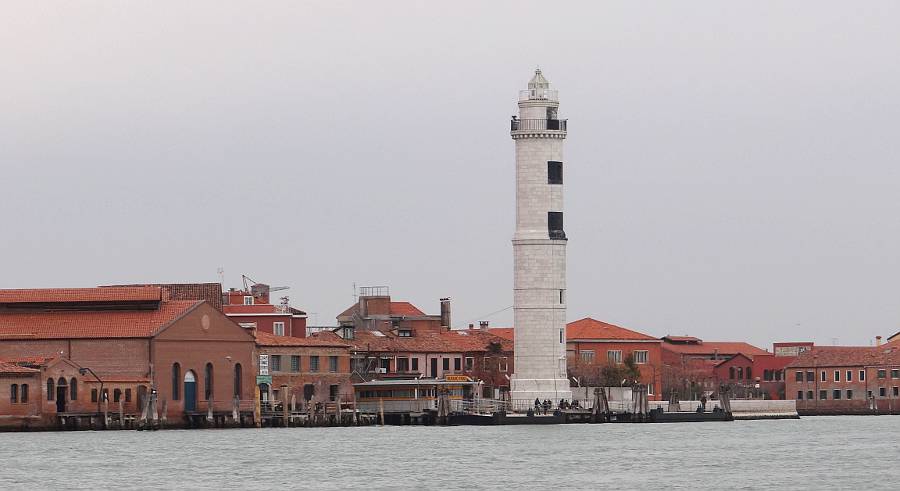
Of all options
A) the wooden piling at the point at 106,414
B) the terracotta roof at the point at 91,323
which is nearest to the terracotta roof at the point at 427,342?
the terracotta roof at the point at 91,323

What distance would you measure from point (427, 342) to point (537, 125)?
52.4ft

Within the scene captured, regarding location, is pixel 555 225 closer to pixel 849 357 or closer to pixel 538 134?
pixel 538 134

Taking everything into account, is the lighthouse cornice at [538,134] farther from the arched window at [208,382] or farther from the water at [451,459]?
the arched window at [208,382]

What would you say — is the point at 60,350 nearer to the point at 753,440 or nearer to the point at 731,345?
the point at 753,440

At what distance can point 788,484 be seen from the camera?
55.9 m

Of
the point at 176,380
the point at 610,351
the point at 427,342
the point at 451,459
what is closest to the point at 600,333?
the point at 610,351

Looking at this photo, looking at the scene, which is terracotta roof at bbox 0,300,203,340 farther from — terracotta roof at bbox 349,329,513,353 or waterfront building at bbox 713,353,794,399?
Result: waterfront building at bbox 713,353,794,399

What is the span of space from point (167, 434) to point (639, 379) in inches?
1440

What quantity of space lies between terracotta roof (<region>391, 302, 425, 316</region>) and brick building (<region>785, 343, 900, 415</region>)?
23.6m

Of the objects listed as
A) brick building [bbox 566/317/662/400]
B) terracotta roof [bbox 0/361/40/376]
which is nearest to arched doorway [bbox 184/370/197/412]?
terracotta roof [bbox 0/361/40/376]

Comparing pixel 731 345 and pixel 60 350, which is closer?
pixel 60 350

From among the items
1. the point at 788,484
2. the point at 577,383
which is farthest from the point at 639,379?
the point at 788,484

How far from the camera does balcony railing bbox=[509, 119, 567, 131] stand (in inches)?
3661

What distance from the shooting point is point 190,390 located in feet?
288
